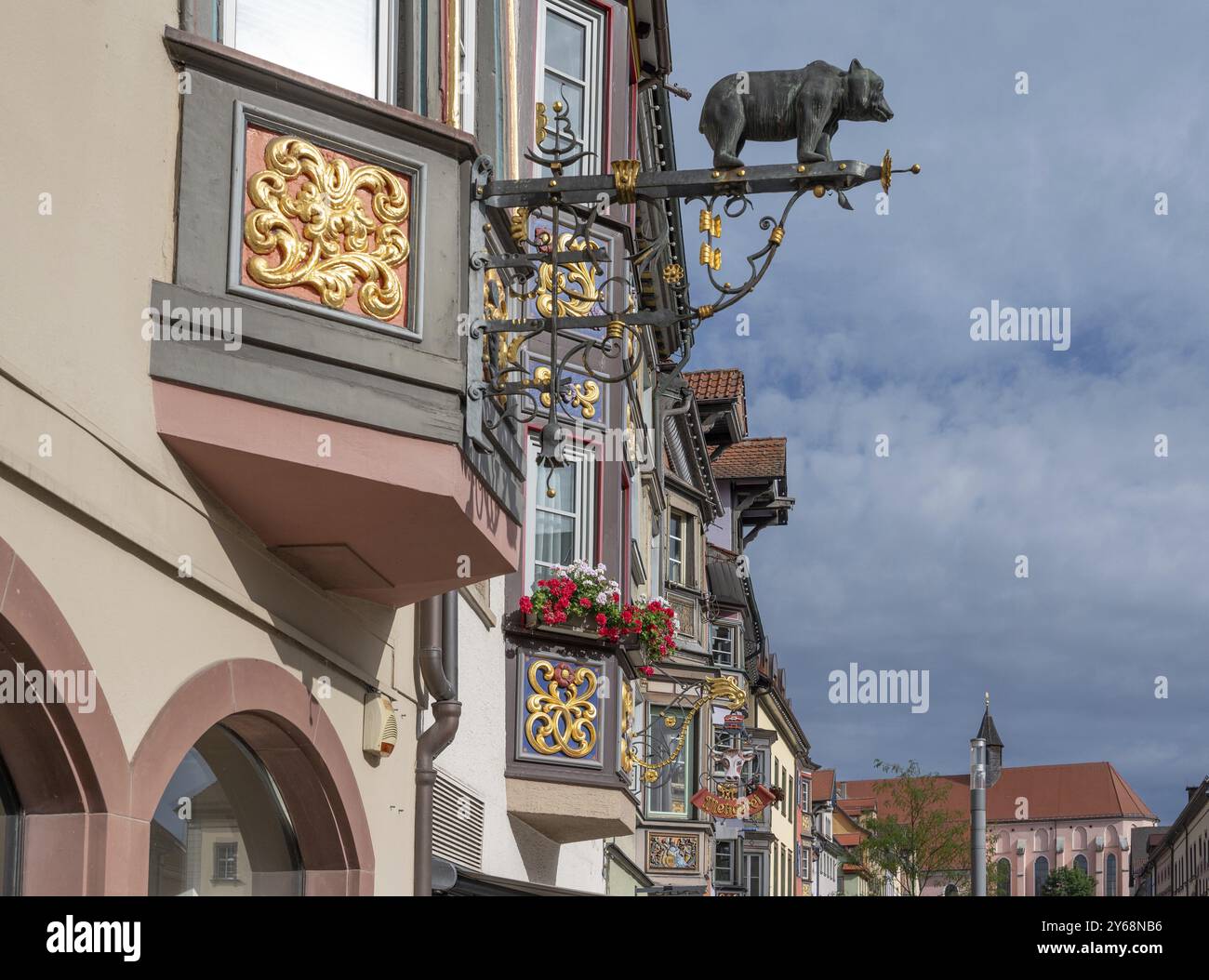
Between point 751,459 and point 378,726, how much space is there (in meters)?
38.7

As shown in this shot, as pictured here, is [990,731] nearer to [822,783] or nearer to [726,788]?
[822,783]

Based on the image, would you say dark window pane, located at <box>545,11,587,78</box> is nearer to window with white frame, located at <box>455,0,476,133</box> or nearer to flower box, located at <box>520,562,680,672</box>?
flower box, located at <box>520,562,680,672</box>

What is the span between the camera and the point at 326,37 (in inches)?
→ 291

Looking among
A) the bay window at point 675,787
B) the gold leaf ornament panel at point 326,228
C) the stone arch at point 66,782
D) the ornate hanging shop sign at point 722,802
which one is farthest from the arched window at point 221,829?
the bay window at point 675,787

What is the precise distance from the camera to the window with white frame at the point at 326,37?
7.07 metres

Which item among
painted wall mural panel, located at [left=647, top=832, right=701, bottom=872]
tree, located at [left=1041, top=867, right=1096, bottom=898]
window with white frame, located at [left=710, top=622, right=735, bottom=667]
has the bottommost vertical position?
tree, located at [left=1041, top=867, right=1096, bottom=898]

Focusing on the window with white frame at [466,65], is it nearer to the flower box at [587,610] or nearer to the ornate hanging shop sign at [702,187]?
the ornate hanging shop sign at [702,187]

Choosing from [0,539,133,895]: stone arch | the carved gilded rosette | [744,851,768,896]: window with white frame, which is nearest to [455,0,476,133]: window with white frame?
[0,539,133,895]: stone arch

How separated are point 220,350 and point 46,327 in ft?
3.48

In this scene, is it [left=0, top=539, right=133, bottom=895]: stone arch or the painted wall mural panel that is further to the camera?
the painted wall mural panel

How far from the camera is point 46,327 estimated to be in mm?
5398

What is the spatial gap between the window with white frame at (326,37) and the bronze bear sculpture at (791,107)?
1479 mm

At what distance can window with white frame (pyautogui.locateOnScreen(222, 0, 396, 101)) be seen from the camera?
7070 mm

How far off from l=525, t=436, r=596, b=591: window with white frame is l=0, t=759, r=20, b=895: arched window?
7.98m
